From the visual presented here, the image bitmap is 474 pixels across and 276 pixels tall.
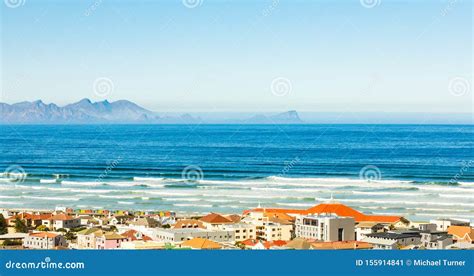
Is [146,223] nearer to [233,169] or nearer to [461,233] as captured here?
[461,233]

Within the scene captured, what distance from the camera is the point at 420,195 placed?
66.3 feet

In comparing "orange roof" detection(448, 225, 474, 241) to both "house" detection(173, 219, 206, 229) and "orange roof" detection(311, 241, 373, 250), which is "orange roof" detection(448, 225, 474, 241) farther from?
"house" detection(173, 219, 206, 229)

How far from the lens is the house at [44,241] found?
9039 mm

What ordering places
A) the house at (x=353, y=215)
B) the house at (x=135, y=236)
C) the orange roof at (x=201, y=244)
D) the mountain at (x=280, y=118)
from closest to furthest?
the orange roof at (x=201, y=244) < the house at (x=135, y=236) < the house at (x=353, y=215) < the mountain at (x=280, y=118)

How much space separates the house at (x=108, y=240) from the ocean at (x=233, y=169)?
7.16 meters

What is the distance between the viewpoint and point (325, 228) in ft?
31.9

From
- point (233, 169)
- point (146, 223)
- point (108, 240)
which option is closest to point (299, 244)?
point (108, 240)

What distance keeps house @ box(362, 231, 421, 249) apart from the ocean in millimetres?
6914

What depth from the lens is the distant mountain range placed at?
3606 centimetres

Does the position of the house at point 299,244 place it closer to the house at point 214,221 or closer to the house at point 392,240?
the house at point 392,240

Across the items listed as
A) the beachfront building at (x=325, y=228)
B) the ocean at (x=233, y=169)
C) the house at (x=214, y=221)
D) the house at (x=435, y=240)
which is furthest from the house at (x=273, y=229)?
the ocean at (x=233, y=169)

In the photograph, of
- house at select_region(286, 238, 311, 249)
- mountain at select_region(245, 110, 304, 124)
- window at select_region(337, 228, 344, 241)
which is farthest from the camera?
mountain at select_region(245, 110, 304, 124)

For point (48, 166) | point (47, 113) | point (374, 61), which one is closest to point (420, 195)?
point (374, 61)

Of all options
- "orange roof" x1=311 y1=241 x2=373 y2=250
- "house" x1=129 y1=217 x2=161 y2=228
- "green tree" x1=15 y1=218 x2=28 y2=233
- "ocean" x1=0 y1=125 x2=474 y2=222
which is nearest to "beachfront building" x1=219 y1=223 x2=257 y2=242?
"house" x1=129 y1=217 x2=161 y2=228
